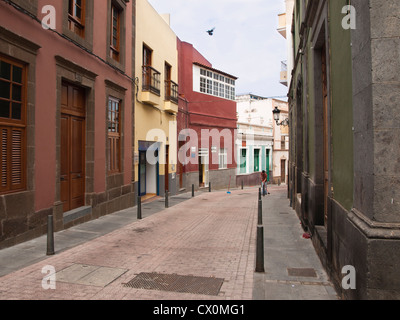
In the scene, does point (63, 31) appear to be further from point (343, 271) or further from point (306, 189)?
point (343, 271)

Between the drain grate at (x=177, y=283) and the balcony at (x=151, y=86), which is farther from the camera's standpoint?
the balcony at (x=151, y=86)

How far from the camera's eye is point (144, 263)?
5934 mm

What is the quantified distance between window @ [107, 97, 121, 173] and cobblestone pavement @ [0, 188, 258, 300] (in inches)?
113

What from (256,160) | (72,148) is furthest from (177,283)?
(256,160)

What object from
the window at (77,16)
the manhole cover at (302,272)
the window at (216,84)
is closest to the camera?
the manhole cover at (302,272)

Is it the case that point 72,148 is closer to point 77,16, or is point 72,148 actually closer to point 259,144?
point 77,16

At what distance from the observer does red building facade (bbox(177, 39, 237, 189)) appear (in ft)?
70.1

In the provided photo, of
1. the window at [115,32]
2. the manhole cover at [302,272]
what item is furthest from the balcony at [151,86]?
the manhole cover at [302,272]

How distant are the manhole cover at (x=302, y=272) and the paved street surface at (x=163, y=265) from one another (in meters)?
0.02

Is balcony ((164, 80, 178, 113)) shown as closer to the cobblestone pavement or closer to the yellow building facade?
the yellow building facade

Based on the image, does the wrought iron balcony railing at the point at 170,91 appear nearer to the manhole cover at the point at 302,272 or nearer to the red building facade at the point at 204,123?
the red building facade at the point at 204,123

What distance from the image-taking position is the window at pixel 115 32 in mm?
11903

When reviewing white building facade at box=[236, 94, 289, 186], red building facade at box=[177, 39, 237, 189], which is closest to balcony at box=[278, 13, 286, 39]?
red building facade at box=[177, 39, 237, 189]
